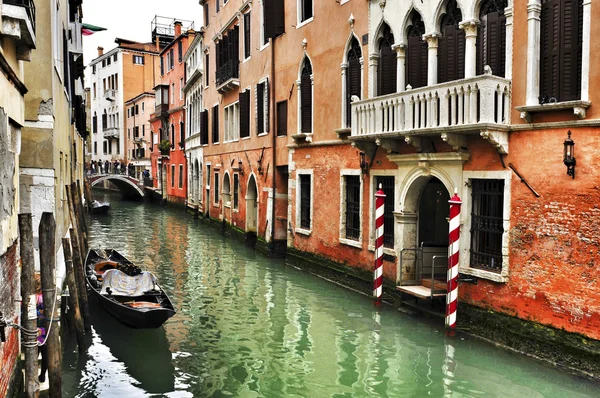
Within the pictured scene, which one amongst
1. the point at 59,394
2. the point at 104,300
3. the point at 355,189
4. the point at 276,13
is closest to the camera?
the point at 59,394

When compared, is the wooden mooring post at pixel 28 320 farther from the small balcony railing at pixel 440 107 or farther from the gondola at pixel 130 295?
the small balcony railing at pixel 440 107

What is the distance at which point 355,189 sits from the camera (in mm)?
11883

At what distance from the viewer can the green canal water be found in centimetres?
667

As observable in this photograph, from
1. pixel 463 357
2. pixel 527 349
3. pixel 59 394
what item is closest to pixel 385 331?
pixel 463 357

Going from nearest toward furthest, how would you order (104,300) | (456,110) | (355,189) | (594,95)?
1. (594,95)
2. (456,110)
3. (104,300)
4. (355,189)

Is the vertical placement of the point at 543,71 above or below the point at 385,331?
above

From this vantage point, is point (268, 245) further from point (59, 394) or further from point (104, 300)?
point (59, 394)

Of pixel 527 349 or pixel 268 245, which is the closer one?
pixel 527 349

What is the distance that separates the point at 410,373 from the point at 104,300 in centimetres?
466

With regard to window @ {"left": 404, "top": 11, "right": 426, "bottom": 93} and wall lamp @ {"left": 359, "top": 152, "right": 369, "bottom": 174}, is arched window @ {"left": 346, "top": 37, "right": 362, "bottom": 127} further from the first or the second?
window @ {"left": 404, "top": 11, "right": 426, "bottom": 93}

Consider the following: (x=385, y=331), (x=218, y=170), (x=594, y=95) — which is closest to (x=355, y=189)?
(x=385, y=331)

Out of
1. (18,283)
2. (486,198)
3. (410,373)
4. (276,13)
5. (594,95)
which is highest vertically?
(276,13)

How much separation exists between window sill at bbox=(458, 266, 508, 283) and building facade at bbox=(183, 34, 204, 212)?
1836 cm

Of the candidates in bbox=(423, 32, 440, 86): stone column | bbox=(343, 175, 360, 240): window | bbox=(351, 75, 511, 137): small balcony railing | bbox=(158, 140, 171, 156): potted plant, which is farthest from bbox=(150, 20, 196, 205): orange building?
bbox=(423, 32, 440, 86): stone column
